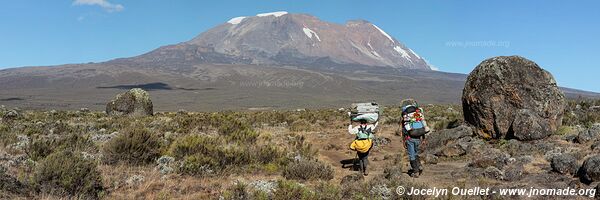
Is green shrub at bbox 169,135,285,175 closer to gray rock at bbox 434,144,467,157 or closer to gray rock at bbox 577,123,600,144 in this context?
gray rock at bbox 434,144,467,157

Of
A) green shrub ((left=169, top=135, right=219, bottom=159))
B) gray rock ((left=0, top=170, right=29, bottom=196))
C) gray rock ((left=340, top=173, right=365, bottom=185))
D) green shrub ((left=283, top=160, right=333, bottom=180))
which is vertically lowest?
gray rock ((left=340, top=173, right=365, bottom=185))

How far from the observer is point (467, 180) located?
9.93m

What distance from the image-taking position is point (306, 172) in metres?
9.81

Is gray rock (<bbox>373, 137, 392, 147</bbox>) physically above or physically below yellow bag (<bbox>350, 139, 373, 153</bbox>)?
below

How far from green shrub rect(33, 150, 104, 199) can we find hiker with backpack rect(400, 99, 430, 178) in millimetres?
7143

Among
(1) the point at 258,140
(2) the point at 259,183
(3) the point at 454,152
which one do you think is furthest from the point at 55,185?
(3) the point at 454,152

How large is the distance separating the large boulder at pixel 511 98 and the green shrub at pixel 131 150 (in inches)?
471

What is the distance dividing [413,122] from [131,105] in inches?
1166

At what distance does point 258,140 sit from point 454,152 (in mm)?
7104

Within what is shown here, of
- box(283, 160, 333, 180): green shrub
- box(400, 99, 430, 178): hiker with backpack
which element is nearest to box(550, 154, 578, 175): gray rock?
box(400, 99, 430, 178): hiker with backpack

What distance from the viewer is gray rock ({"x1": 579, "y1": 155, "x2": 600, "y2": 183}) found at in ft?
27.6

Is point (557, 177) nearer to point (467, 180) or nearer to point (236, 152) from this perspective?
point (467, 180)

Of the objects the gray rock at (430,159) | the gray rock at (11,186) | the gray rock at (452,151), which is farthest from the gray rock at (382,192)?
the gray rock at (452,151)

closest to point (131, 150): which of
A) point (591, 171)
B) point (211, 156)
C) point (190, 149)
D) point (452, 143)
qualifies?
point (190, 149)
